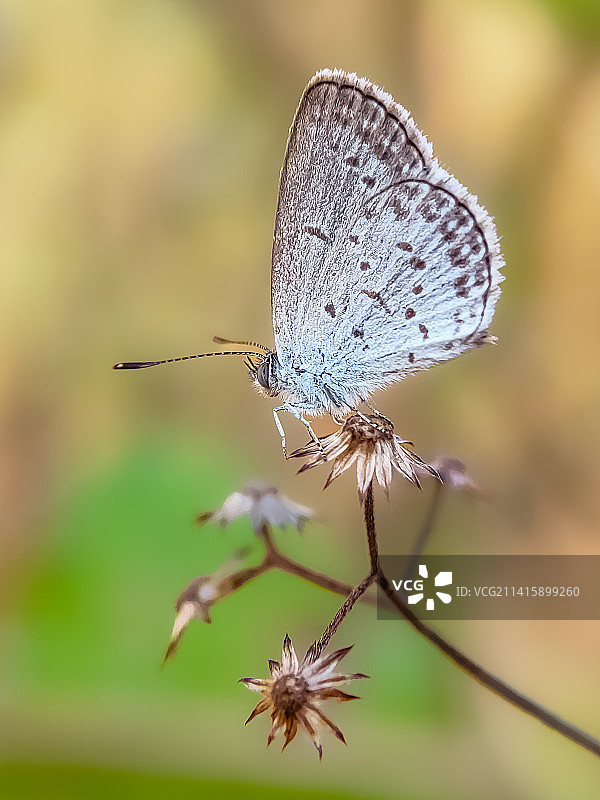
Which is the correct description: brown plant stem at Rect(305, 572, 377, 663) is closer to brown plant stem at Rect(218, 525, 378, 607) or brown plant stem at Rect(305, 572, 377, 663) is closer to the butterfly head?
brown plant stem at Rect(218, 525, 378, 607)

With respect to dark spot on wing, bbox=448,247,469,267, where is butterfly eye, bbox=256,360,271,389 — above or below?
below

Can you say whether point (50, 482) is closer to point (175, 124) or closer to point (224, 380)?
point (224, 380)

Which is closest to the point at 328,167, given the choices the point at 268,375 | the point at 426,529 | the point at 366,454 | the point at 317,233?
the point at 317,233

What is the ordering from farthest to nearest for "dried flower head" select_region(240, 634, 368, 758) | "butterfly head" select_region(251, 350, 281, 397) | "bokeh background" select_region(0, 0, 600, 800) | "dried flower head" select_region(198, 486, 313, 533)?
"bokeh background" select_region(0, 0, 600, 800)
"butterfly head" select_region(251, 350, 281, 397)
"dried flower head" select_region(198, 486, 313, 533)
"dried flower head" select_region(240, 634, 368, 758)

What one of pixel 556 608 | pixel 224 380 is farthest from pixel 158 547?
pixel 556 608

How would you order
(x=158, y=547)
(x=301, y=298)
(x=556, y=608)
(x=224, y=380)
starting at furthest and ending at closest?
(x=224, y=380) < (x=556, y=608) < (x=158, y=547) < (x=301, y=298)

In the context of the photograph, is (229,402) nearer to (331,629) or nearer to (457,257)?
(457,257)

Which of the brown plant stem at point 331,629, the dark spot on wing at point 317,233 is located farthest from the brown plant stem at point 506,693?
the dark spot on wing at point 317,233

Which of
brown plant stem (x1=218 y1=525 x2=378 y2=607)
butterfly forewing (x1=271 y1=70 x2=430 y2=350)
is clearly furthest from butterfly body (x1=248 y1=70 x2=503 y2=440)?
brown plant stem (x1=218 y1=525 x2=378 y2=607)
